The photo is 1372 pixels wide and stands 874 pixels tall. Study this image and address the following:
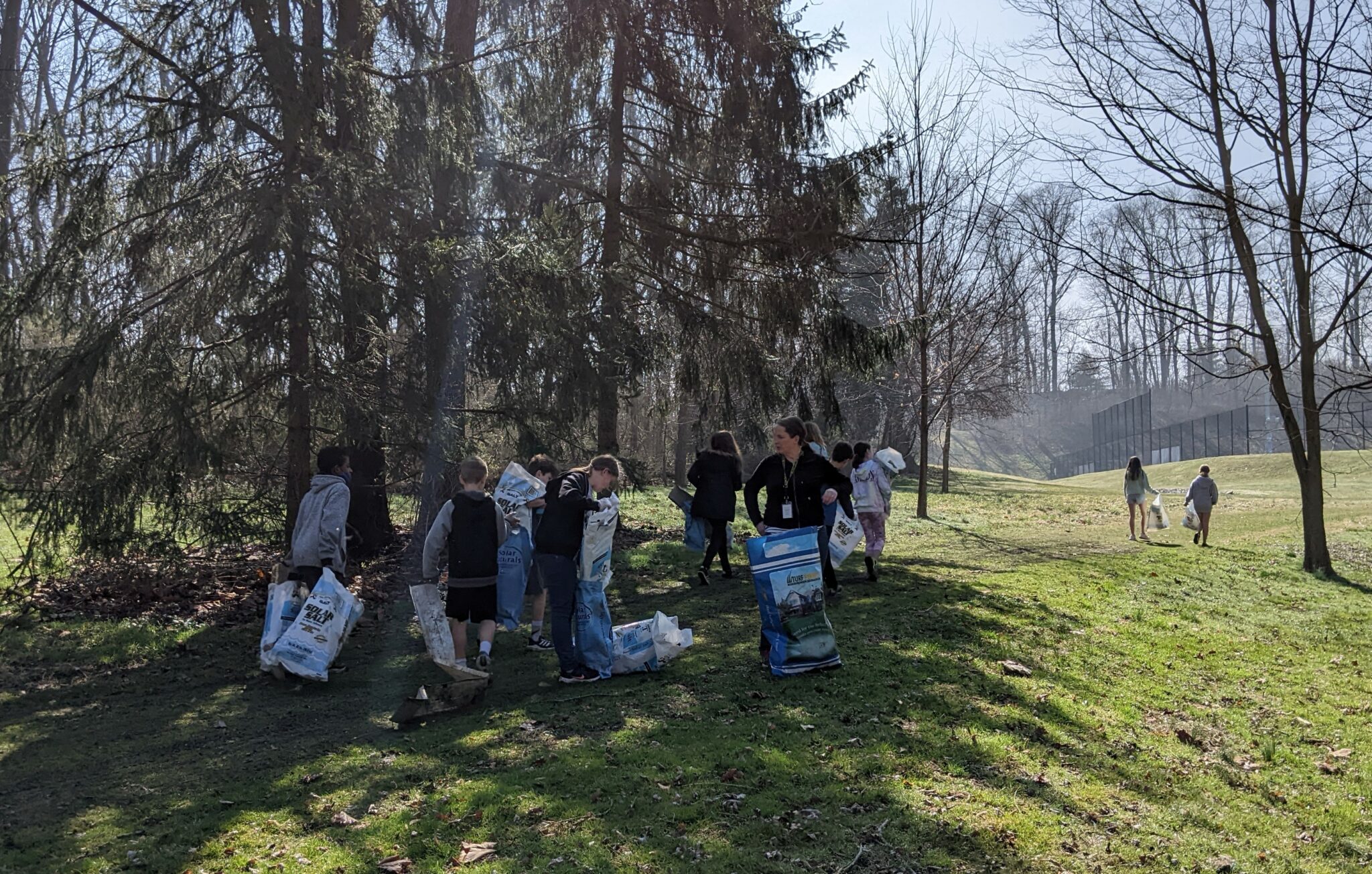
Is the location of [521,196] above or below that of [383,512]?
above

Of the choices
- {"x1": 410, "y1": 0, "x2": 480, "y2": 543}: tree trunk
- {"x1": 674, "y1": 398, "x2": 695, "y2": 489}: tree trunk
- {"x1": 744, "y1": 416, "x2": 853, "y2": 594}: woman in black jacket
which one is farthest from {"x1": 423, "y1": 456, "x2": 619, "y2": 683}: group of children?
{"x1": 674, "y1": 398, "x2": 695, "y2": 489}: tree trunk

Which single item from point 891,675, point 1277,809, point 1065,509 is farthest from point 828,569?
point 1065,509

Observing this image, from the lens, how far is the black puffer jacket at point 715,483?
1160 cm

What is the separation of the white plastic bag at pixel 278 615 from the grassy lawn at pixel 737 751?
0.86 ft

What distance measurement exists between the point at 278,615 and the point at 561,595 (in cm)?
222

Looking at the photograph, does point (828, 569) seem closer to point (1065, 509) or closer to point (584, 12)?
point (584, 12)

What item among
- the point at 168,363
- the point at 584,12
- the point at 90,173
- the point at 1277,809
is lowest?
the point at 1277,809

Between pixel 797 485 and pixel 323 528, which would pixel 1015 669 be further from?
pixel 323 528

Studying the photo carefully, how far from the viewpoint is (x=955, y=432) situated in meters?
89.7

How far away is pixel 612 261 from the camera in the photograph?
14922 millimetres

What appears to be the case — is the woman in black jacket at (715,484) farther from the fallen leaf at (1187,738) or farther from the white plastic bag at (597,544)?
the fallen leaf at (1187,738)

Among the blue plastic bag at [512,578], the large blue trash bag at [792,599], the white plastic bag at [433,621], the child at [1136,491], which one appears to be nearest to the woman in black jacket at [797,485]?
the large blue trash bag at [792,599]

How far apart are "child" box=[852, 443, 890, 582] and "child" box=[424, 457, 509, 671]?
5.14m

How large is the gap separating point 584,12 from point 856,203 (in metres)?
4.65
